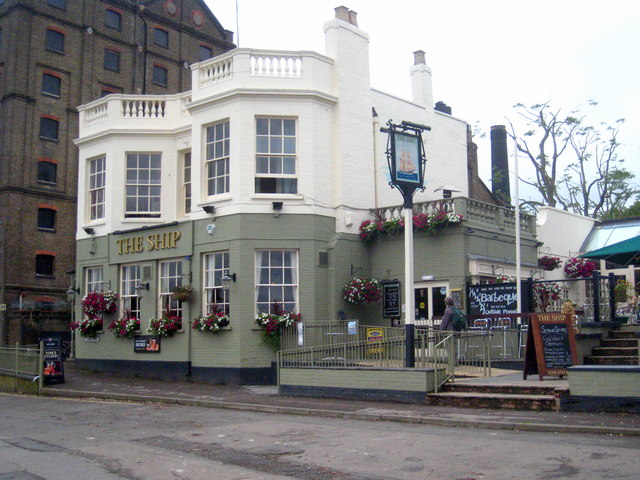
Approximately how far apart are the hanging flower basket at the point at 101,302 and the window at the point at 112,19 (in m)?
25.5

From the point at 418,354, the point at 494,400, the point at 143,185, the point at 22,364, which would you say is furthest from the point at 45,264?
the point at 494,400

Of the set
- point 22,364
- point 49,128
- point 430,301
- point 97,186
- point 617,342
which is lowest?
point 22,364

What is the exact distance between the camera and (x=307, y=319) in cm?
2095

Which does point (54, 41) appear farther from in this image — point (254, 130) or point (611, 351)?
point (611, 351)

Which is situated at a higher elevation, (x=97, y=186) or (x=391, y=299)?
(x=97, y=186)

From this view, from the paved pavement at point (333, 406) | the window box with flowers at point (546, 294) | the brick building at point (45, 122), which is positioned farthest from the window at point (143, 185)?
the brick building at point (45, 122)

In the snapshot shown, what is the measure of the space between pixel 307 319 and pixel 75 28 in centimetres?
2964

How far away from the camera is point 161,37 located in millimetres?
47875

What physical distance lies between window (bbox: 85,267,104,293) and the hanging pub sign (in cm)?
1329

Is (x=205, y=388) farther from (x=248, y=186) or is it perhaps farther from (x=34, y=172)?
(x=34, y=172)

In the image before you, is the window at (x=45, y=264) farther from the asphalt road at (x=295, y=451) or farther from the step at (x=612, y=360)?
the step at (x=612, y=360)

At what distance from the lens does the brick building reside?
129 ft

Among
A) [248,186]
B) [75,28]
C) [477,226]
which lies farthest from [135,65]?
[477,226]

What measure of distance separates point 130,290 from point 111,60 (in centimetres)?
2474
